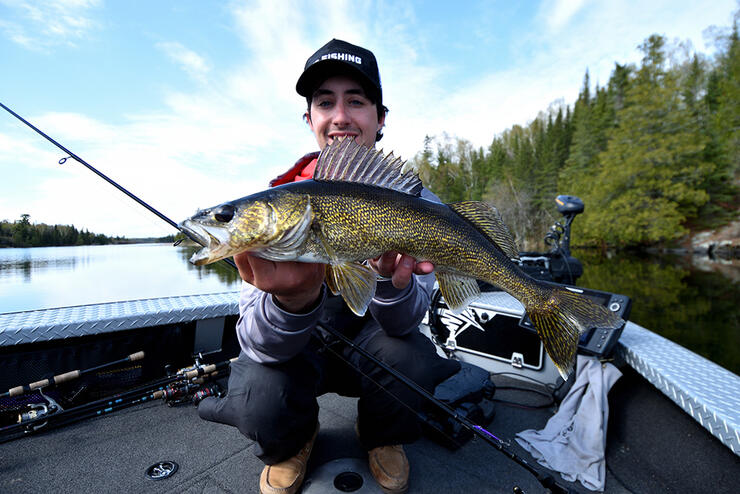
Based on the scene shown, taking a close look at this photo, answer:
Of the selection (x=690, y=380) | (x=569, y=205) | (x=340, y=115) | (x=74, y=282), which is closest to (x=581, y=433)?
(x=690, y=380)

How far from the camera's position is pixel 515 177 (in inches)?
2057

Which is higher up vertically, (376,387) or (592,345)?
(592,345)

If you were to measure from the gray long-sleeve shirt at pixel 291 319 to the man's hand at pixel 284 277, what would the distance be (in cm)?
11

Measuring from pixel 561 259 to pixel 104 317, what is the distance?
572cm

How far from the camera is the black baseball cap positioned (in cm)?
274

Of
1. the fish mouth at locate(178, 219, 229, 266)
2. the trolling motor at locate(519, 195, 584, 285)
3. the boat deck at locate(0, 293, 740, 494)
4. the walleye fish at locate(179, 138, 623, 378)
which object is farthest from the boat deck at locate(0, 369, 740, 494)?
the trolling motor at locate(519, 195, 584, 285)

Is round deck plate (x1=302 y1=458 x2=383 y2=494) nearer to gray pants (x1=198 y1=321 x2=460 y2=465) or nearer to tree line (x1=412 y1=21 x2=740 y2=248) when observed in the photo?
gray pants (x1=198 y1=321 x2=460 y2=465)

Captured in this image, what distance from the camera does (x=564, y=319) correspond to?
2.00m

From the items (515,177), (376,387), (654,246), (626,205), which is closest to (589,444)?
(376,387)

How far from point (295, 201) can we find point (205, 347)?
10.3 feet

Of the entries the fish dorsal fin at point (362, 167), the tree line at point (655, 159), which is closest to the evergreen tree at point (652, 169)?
the tree line at point (655, 159)

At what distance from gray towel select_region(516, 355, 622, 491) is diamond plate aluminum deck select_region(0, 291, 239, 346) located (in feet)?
10.6

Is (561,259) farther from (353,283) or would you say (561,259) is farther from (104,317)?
(104,317)

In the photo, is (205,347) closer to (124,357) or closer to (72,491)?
(124,357)
